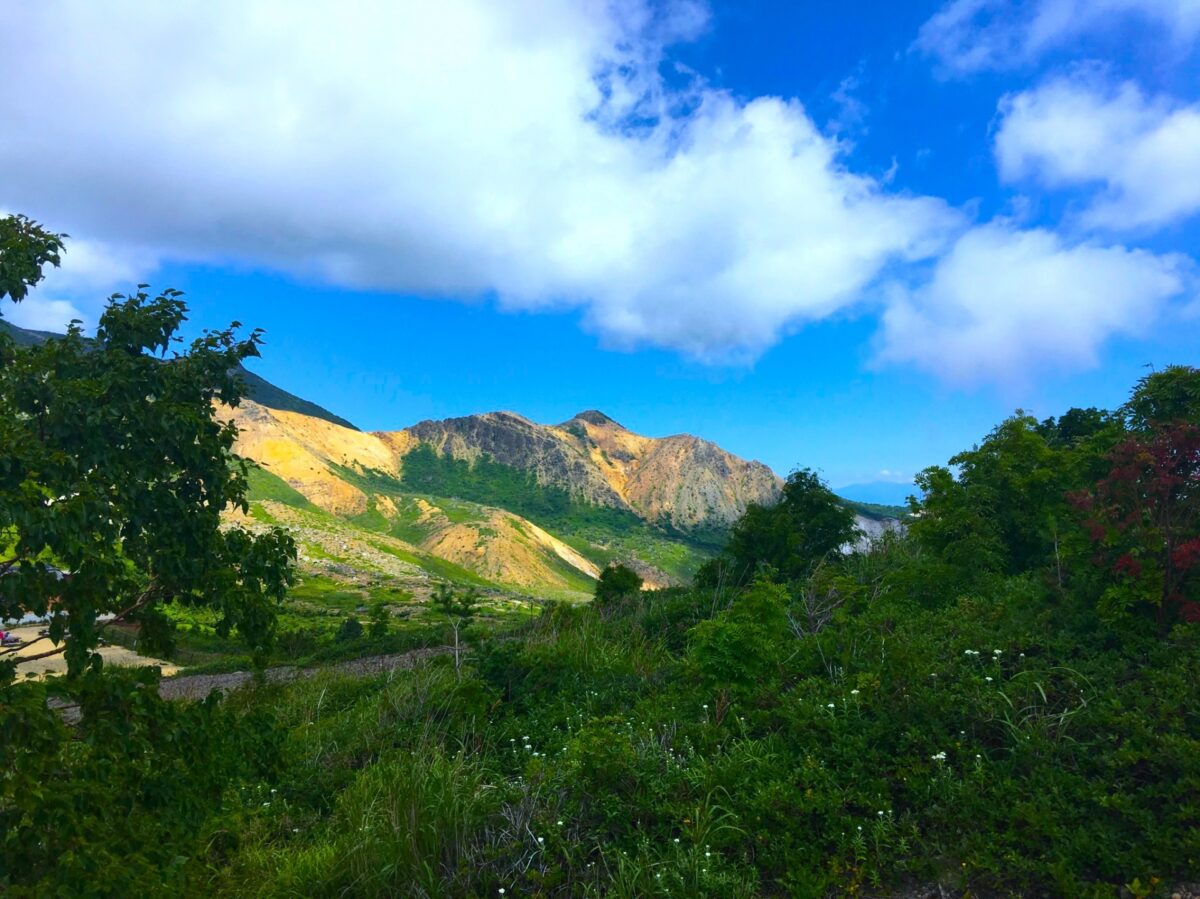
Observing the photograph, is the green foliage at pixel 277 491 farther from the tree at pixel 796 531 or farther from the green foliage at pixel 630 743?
the green foliage at pixel 630 743

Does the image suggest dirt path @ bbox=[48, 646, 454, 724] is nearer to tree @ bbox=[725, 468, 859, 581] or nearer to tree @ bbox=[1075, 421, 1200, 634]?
tree @ bbox=[725, 468, 859, 581]

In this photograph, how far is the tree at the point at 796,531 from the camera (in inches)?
784

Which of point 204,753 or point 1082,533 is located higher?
point 1082,533

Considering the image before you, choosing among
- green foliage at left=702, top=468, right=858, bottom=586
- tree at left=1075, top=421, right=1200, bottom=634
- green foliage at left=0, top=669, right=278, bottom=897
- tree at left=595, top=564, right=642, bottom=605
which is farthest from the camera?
tree at left=595, top=564, right=642, bottom=605

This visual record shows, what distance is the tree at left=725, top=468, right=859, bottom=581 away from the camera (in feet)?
65.4

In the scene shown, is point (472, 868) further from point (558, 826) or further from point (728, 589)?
point (728, 589)

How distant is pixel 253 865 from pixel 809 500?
17.9 metres

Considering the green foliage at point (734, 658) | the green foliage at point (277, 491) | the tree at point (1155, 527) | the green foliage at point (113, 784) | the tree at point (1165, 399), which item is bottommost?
the green foliage at point (113, 784)

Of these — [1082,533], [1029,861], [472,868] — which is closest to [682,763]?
[472,868]

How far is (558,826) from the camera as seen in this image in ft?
18.8

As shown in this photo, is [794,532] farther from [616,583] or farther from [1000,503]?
[616,583]

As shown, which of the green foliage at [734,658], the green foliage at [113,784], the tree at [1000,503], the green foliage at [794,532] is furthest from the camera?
the green foliage at [794,532]

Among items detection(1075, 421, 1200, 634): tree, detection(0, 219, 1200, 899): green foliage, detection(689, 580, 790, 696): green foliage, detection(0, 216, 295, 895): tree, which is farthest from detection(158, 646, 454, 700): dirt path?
detection(1075, 421, 1200, 634): tree

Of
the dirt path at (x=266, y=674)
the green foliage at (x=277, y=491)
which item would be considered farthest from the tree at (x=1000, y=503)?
the green foliage at (x=277, y=491)
